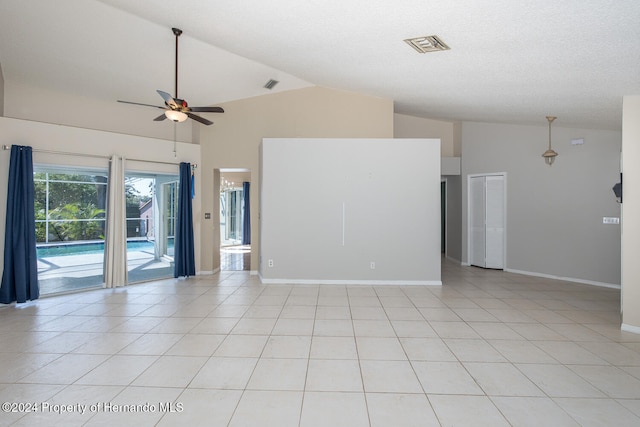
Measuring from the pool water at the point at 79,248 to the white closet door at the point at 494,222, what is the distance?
7763 mm

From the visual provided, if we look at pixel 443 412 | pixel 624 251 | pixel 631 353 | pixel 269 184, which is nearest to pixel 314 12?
pixel 269 184

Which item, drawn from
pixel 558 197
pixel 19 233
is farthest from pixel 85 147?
pixel 558 197

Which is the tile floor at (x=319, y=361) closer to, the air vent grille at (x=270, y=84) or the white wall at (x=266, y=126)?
the white wall at (x=266, y=126)

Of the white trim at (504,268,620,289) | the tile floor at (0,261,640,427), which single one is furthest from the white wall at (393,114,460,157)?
the tile floor at (0,261,640,427)

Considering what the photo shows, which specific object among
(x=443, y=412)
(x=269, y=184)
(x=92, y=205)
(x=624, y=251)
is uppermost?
(x=269, y=184)

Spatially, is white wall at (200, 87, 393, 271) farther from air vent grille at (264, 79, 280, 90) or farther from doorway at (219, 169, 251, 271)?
doorway at (219, 169, 251, 271)

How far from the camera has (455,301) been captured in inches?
208

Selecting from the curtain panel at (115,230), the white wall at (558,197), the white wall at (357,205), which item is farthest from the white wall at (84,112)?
the white wall at (558,197)

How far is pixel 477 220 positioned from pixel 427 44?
18.5 feet

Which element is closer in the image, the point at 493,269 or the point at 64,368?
the point at 64,368

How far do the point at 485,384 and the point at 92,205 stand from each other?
660 centimetres

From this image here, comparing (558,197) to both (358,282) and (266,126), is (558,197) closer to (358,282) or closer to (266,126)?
(358,282)

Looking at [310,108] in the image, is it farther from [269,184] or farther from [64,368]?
[64,368]

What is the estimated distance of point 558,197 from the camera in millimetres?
6887
